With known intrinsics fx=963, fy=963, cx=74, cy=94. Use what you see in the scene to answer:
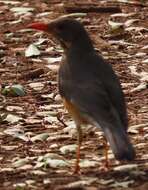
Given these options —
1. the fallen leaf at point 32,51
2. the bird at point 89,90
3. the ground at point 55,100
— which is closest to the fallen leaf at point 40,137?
the ground at point 55,100

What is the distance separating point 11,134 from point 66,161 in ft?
3.13

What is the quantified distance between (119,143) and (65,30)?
1296 mm

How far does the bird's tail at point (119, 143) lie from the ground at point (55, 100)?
250mm

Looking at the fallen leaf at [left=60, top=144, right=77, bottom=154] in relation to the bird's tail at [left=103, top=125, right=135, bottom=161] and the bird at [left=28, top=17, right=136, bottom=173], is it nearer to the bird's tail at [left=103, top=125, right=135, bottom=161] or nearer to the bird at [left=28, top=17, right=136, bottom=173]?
the bird at [left=28, top=17, right=136, bottom=173]

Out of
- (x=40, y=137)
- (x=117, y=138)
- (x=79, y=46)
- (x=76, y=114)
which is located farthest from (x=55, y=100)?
(x=117, y=138)

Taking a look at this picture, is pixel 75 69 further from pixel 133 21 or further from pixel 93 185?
pixel 133 21

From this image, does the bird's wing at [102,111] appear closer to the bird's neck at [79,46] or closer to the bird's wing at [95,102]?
the bird's wing at [95,102]

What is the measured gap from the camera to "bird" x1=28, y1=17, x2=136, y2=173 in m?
6.84

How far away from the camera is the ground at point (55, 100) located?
707 centimetres

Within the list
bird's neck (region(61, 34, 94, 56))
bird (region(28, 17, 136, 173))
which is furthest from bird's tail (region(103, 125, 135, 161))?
bird's neck (region(61, 34, 94, 56))

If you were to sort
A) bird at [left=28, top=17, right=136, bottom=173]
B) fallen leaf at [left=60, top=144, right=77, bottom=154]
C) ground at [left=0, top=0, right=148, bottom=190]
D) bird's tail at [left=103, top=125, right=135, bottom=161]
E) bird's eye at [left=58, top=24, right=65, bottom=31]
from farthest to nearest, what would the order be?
1. fallen leaf at [left=60, top=144, right=77, bottom=154]
2. bird's eye at [left=58, top=24, right=65, bottom=31]
3. ground at [left=0, top=0, right=148, bottom=190]
4. bird at [left=28, top=17, right=136, bottom=173]
5. bird's tail at [left=103, top=125, right=135, bottom=161]

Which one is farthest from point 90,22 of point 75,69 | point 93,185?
point 93,185

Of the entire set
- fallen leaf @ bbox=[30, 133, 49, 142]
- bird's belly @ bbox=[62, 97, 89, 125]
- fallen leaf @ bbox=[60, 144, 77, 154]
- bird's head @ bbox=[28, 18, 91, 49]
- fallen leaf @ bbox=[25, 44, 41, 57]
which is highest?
bird's head @ bbox=[28, 18, 91, 49]

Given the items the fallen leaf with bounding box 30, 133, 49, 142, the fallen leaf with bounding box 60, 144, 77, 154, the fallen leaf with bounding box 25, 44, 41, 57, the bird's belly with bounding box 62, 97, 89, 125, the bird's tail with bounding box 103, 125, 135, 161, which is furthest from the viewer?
the fallen leaf with bounding box 25, 44, 41, 57
